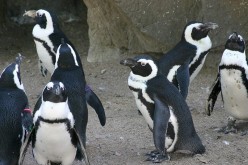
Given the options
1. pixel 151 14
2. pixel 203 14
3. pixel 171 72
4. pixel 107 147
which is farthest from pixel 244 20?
pixel 107 147

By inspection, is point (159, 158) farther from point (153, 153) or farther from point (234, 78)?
point (234, 78)

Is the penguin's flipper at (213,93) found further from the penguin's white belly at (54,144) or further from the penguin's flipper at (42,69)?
the penguin's flipper at (42,69)

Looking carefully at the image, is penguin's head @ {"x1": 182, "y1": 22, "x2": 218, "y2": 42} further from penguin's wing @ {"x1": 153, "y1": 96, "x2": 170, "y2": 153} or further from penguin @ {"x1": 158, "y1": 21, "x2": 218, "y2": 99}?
penguin's wing @ {"x1": 153, "y1": 96, "x2": 170, "y2": 153}

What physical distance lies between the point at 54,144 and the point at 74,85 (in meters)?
0.55

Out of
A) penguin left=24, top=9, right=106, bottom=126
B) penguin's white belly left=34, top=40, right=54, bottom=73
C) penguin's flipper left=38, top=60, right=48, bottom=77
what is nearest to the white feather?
penguin left=24, top=9, right=106, bottom=126

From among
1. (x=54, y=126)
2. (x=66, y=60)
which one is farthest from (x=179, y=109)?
(x=54, y=126)

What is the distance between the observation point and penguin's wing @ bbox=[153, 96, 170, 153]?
4.39m

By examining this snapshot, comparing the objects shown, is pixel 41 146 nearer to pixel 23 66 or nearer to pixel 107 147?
pixel 107 147

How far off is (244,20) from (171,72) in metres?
1.38

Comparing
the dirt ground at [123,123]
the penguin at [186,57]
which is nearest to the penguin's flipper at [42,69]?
the dirt ground at [123,123]

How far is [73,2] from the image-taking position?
905 centimetres

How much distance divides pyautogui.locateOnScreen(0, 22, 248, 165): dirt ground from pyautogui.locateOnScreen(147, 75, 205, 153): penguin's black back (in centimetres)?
11

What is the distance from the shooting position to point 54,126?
406 centimetres

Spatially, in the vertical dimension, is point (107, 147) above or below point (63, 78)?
below
